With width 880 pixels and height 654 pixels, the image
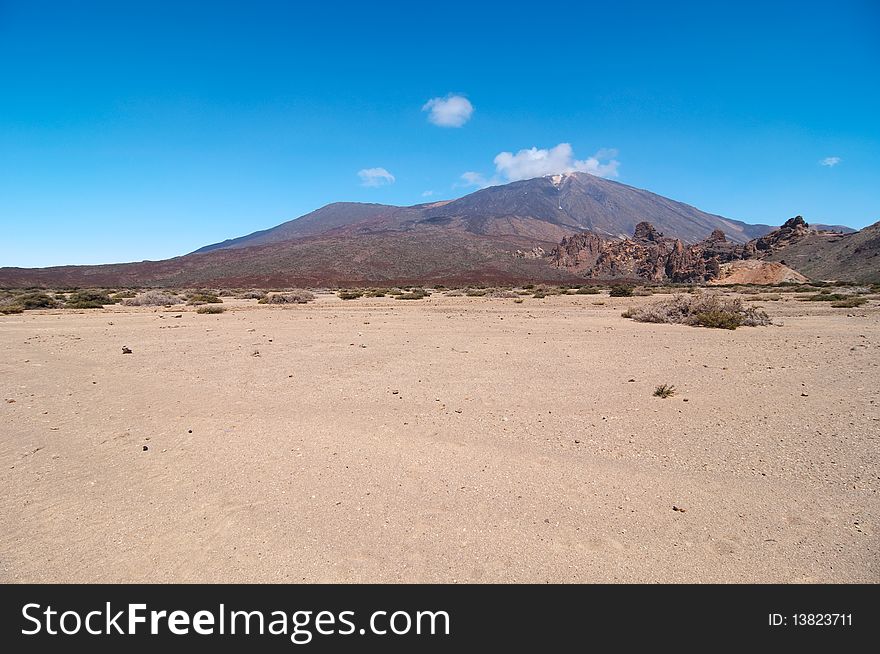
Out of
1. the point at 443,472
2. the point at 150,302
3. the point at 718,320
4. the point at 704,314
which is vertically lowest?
the point at 443,472

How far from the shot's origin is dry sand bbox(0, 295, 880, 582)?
3150mm

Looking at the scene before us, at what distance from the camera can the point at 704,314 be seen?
660 inches

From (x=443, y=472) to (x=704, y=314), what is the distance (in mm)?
15633

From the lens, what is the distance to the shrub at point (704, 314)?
15961 mm

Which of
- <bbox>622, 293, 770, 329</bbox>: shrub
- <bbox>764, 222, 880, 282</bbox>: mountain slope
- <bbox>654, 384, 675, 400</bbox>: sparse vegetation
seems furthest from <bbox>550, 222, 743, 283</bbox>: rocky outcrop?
<bbox>654, 384, 675, 400</bbox>: sparse vegetation

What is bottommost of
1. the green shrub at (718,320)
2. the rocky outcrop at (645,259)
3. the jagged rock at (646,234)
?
the green shrub at (718,320)

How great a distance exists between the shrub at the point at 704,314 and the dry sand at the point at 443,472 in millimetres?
6547

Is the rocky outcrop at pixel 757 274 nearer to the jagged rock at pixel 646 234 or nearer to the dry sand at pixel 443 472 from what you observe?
the jagged rock at pixel 646 234

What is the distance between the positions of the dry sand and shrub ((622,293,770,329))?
6547 millimetres

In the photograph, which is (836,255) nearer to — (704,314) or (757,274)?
(757,274)

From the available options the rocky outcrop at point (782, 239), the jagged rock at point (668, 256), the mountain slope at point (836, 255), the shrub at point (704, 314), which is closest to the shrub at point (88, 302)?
the shrub at point (704, 314)

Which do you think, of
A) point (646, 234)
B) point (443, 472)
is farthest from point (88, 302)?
point (646, 234)

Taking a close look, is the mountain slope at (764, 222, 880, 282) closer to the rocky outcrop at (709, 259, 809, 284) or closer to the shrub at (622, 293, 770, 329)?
the rocky outcrop at (709, 259, 809, 284)

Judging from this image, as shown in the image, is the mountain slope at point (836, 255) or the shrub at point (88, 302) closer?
the shrub at point (88, 302)
